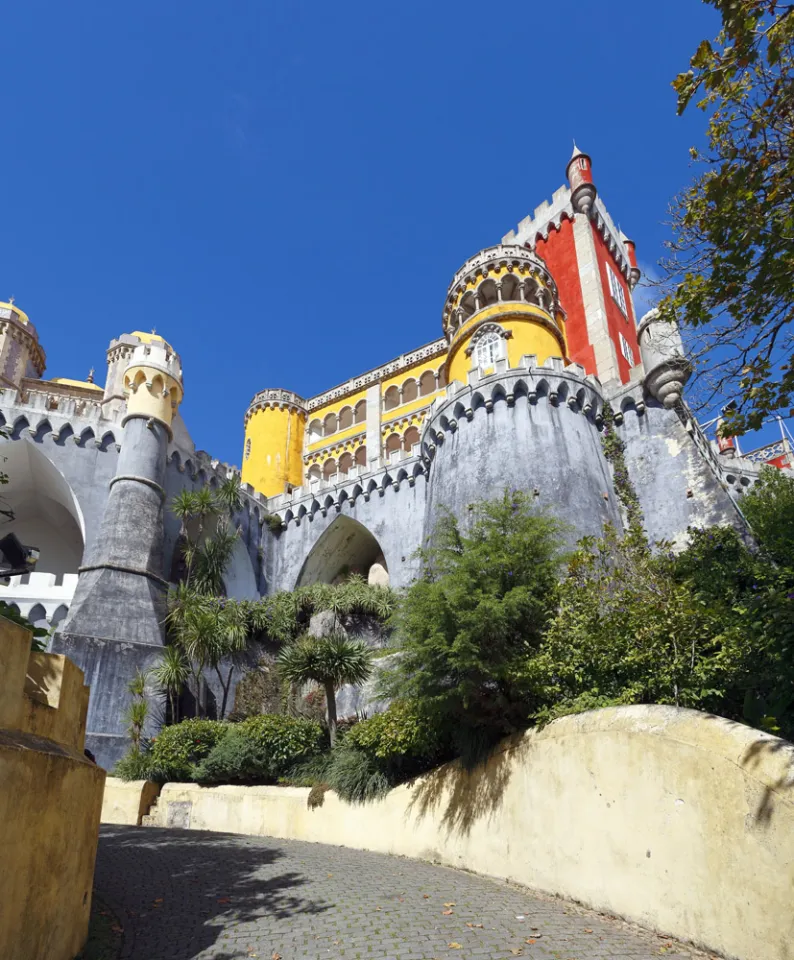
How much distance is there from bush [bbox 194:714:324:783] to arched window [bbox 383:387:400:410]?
2829 centimetres

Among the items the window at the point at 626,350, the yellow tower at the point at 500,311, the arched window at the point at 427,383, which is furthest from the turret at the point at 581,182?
the arched window at the point at 427,383

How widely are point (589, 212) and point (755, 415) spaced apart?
27972 mm

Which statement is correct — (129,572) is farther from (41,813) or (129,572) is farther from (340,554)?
(41,813)

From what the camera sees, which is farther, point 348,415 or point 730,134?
point 348,415

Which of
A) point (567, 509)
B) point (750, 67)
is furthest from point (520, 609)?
point (567, 509)

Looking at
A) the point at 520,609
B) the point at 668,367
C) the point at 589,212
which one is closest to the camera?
the point at 520,609

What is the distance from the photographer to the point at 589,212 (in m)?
32.3

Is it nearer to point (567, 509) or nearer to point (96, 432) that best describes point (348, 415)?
point (96, 432)

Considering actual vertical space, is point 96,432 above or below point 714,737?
above

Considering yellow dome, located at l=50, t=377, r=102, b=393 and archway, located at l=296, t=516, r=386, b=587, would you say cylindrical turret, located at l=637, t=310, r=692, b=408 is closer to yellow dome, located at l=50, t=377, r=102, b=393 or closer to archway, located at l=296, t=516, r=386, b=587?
archway, located at l=296, t=516, r=386, b=587

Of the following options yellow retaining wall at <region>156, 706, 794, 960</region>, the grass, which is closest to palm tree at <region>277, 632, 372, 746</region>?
yellow retaining wall at <region>156, 706, 794, 960</region>

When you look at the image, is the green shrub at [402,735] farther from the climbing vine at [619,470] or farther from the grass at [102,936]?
the climbing vine at [619,470]

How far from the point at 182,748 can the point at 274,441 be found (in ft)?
89.1

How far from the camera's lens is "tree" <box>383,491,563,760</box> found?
9.91m
